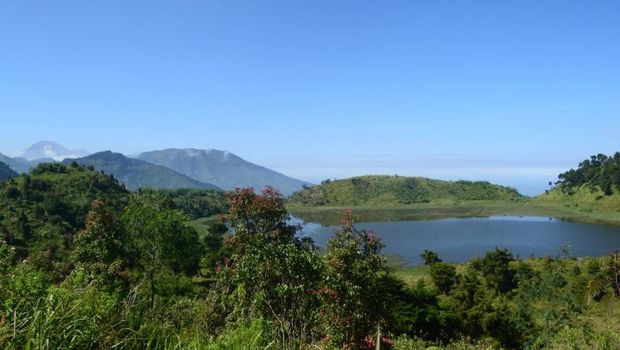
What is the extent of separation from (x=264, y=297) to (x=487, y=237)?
117 m

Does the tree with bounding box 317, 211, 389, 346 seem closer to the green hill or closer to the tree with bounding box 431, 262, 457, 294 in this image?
the tree with bounding box 431, 262, 457, 294

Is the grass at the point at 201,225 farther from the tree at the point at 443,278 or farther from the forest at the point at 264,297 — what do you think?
the forest at the point at 264,297

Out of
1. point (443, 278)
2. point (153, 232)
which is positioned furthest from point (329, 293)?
point (443, 278)

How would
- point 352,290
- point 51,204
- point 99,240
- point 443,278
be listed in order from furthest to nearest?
point 51,204 → point 443,278 → point 99,240 → point 352,290

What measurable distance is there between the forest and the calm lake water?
118ft

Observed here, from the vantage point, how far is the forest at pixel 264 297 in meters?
6.34

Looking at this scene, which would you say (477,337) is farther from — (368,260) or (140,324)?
(140,324)

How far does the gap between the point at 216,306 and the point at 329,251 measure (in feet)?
19.1

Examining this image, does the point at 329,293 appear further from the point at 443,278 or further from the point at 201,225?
the point at 201,225

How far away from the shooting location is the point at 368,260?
51.9ft

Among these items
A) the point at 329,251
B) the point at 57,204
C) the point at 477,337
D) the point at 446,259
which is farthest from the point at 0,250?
the point at 57,204

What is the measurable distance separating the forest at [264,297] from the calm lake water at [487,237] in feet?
118

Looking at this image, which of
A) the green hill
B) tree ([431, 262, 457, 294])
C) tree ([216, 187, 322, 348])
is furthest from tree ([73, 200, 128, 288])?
tree ([431, 262, 457, 294])

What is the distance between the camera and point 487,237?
122 meters
